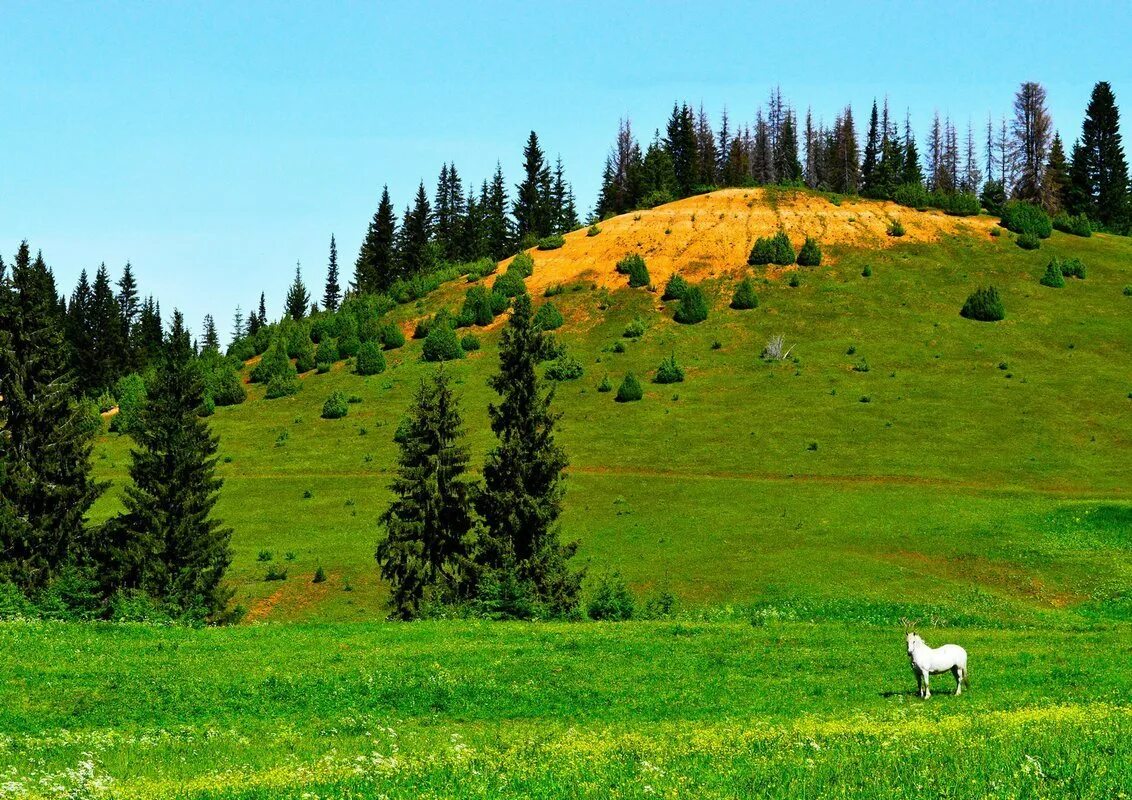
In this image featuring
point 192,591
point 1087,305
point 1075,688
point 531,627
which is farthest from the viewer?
point 1087,305

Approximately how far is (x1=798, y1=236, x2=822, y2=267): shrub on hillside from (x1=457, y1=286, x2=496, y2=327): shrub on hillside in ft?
132

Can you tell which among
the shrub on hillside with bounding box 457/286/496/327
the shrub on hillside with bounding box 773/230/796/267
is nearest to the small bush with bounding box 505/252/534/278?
the shrub on hillside with bounding box 457/286/496/327

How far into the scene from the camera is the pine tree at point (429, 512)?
152 ft

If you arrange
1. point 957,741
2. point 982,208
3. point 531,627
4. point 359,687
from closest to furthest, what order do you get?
point 957,741 < point 359,687 < point 531,627 < point 982,208

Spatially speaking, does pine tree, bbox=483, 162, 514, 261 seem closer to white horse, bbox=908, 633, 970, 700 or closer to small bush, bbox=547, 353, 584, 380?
small bush, bbox=547, 353, 584, 380

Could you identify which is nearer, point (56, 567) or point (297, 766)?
point (297, 766)

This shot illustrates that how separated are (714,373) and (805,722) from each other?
8365cm

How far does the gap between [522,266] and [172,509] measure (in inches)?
3508

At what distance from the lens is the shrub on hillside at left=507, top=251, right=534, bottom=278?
133m

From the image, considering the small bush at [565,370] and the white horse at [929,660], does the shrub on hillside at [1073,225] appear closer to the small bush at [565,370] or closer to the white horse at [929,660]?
the small bush at [565,370]

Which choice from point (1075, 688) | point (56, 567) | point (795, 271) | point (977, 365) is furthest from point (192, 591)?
point (795, 271)

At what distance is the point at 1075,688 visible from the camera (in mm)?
23641

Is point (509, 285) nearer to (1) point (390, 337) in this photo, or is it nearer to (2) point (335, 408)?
(1) point (390, 337)

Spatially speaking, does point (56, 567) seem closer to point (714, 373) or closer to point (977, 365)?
point (714, 373)
